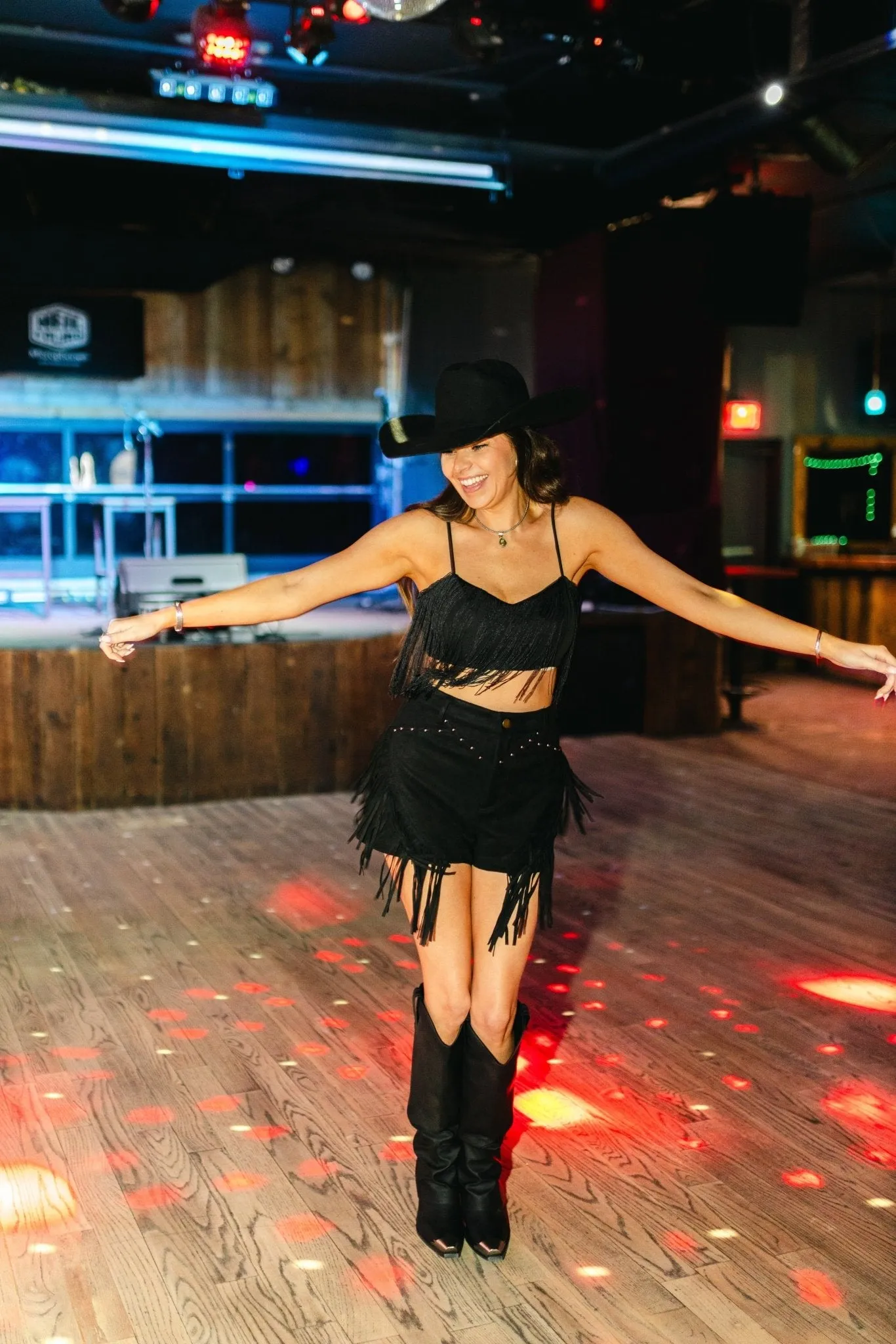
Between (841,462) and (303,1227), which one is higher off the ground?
(841,462)

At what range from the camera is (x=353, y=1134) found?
2.91 metres

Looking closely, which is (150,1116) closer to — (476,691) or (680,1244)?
(680,1244)

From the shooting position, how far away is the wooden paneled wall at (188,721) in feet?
19.9

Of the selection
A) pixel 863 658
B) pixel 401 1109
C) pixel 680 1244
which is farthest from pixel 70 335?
pixel 680 1244

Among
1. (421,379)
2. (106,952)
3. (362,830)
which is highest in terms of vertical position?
(421,379)

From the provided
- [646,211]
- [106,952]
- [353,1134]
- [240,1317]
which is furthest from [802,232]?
[240,1317]

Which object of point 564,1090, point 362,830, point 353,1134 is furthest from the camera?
point 564,1090

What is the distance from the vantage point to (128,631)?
2.36m

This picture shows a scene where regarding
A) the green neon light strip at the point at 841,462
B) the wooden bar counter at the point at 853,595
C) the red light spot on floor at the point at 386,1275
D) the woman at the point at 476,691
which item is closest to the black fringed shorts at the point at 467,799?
the woman at the point at 476,691

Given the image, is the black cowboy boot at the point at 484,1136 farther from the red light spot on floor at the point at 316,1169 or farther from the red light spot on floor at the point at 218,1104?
the red light spot on floor at the point at 218,1104

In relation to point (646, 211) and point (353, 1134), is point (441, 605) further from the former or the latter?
point (646, 211)

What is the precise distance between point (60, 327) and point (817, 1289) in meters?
9.50

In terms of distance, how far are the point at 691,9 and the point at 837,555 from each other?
6.17 m

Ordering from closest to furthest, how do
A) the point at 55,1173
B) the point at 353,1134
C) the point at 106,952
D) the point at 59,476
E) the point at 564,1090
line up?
the point at 55,1173
the point at 353,1134
the point at 564,1090
the point at 106,952
the point at 59,476
